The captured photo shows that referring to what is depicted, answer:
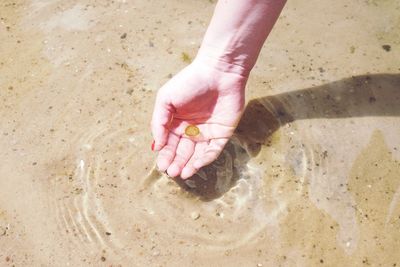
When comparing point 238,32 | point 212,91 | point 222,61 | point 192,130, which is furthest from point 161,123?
point 238,32

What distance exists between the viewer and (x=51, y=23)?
313cm

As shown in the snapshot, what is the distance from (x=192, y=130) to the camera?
2.41 m

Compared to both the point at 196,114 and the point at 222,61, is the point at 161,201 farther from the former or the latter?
the point at 222,61

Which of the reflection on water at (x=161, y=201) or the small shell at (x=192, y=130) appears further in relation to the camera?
the small shell at (x=192, y=130)

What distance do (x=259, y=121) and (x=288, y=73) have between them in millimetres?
442

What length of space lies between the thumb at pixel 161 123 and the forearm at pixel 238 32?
33 centimetres

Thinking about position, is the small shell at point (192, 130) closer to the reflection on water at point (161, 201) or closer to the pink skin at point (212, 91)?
the pink skin at point (212, 91)

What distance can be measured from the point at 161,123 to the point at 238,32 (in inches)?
23.3

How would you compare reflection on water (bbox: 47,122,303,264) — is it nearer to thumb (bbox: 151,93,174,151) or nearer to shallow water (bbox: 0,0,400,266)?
shallow water (bbox: 0,0,400,266)

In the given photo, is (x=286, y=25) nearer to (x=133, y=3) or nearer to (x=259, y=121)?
(x=259, y=121)

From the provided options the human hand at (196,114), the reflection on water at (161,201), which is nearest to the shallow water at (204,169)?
the reflection on water at (161,201)

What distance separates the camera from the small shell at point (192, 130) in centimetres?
239

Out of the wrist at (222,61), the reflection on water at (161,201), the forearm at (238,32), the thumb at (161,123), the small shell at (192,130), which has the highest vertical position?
the forearm at (238,32)

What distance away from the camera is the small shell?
94.3 inches
